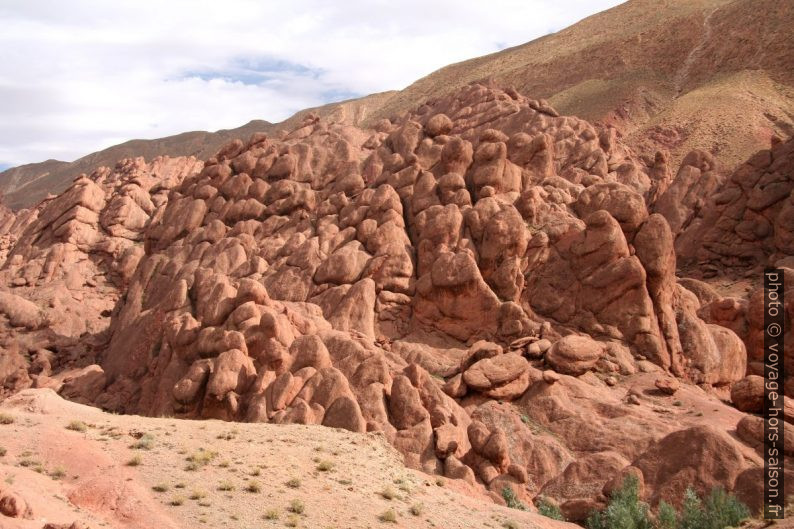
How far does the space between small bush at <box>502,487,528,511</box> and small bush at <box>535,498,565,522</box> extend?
624mm

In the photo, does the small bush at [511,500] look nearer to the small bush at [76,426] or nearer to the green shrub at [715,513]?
the green shrub at [715,513]

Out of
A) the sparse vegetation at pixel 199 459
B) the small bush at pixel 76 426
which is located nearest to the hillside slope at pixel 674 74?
the sparse vegetation at pixel 199 459

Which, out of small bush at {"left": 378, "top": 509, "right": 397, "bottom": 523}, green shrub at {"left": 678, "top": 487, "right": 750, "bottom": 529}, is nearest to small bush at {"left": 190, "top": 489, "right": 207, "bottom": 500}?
small bush at {"left": 378, "top": 509, "right": 397, "bottom": 523}

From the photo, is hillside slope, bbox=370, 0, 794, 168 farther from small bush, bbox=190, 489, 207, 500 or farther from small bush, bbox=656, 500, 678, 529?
small bush, bbox=190, 489, 207, 500

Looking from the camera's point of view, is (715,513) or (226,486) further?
(715,513)

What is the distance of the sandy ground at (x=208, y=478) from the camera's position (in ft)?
58.3

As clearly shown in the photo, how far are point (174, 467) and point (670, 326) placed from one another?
31.4 metres

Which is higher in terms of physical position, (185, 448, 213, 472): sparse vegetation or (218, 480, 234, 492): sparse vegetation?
(185, 448, 213, 472): sparse vegetation

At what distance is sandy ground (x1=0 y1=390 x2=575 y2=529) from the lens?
58.3 feet

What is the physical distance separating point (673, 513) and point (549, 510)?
466cm

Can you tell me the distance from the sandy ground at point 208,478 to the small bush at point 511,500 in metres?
1.24

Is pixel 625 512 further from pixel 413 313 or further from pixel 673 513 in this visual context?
pixel 413 313

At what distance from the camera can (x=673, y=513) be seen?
21969mm

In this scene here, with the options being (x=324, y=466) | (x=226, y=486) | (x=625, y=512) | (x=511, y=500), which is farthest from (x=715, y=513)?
(x=226, y=486)
